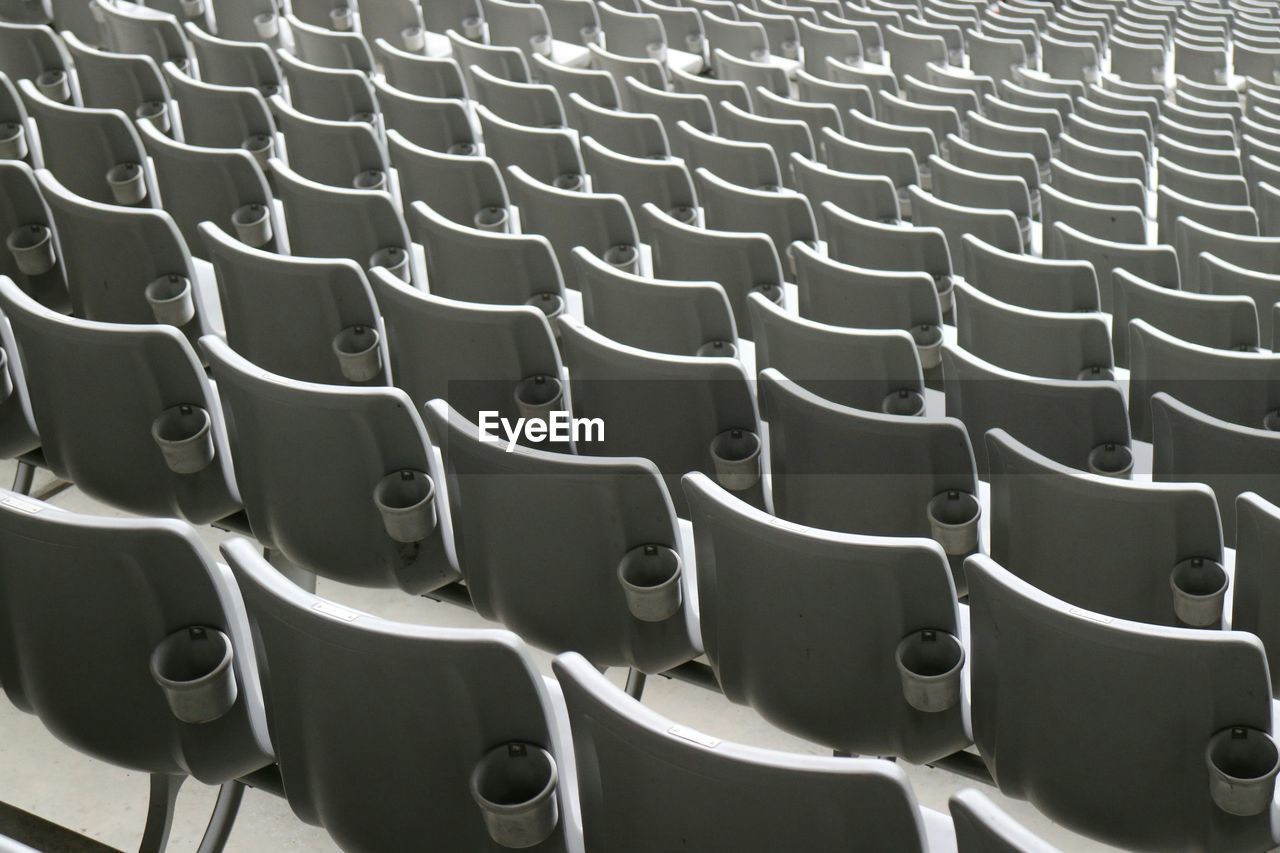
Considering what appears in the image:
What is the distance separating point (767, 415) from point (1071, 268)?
2.11ft

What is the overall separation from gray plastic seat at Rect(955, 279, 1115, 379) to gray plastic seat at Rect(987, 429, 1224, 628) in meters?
0.37

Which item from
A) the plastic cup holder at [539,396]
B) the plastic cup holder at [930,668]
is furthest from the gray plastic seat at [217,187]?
the plastic cup holder at [930,668]

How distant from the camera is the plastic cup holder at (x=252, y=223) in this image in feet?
4.87

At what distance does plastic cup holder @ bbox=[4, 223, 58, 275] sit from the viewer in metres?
1.34

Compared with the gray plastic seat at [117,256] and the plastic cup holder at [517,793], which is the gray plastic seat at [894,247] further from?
the plastic cup holder at [517,793]

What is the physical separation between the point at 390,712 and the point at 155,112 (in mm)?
1336

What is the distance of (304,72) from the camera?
6.28ft

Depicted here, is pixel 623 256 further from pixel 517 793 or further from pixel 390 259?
pixel 517 793

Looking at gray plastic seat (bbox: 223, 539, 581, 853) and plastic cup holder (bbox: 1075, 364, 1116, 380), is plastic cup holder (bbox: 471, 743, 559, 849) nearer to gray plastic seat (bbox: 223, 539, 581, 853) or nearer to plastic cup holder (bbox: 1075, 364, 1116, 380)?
gray plastic seat (bbox: 223, 539, 581, 853)

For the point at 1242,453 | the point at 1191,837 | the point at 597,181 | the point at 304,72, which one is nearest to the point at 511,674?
the point at 1191,837

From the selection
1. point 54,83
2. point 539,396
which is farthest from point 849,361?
point 54,83

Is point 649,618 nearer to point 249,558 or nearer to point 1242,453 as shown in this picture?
point 249,558

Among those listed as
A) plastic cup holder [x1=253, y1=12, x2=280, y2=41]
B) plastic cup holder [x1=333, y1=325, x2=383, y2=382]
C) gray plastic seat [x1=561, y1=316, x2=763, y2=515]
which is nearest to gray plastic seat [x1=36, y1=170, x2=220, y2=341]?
plastic cup holder [x1=333, y1=325, x2=383, y2=382]

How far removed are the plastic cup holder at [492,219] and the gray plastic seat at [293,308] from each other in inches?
16.4
